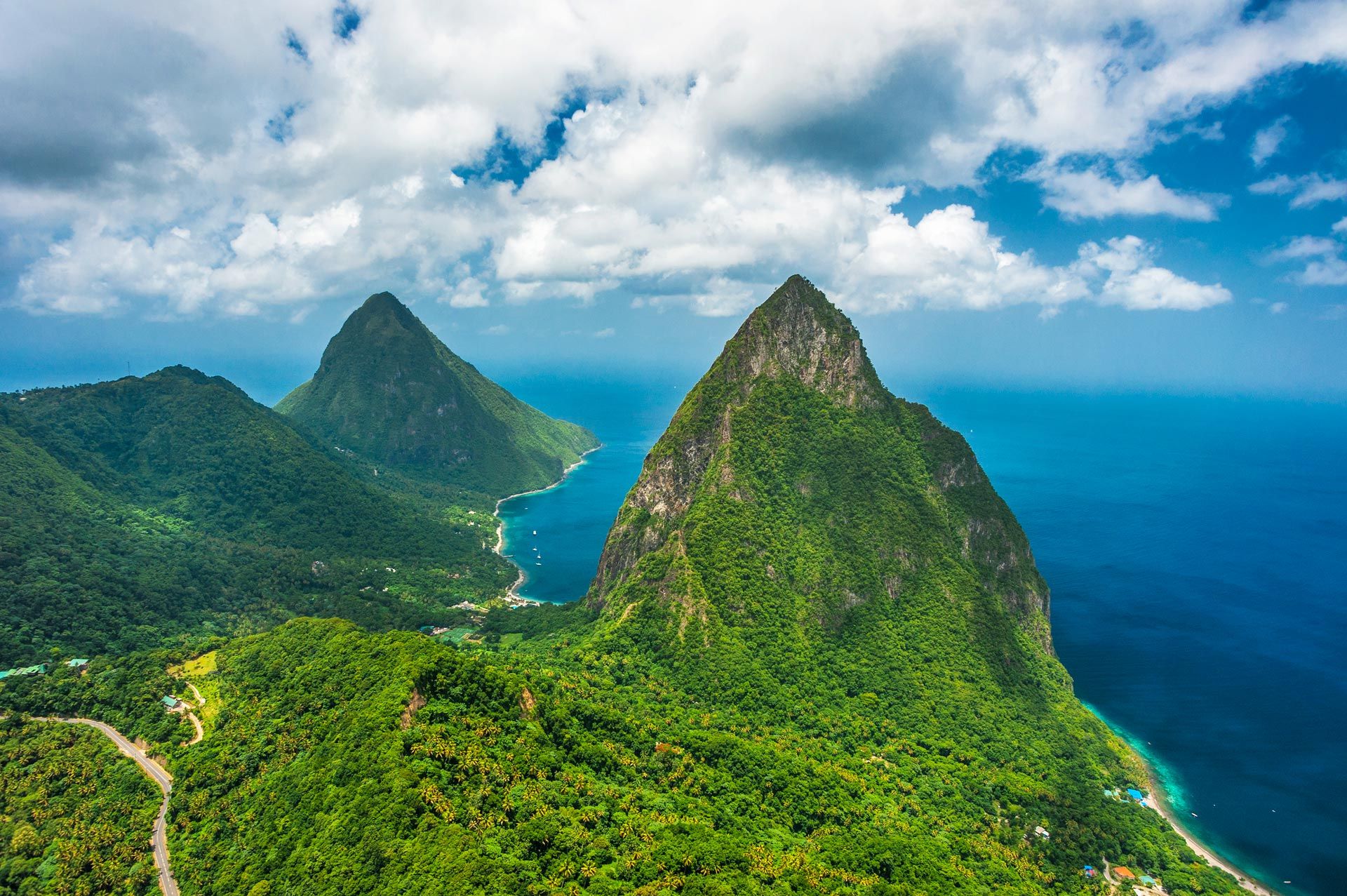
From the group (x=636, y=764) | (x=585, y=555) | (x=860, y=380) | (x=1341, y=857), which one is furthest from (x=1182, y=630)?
(x=585, y=555)

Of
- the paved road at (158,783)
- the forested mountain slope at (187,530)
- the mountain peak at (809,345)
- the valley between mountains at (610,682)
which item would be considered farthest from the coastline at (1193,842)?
the forested mountain slope at (187,530)

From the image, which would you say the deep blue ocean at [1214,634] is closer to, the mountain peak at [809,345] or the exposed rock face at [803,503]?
the exposed rock face at [803,503]

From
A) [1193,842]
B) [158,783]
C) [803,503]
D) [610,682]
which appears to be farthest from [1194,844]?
[158,783]

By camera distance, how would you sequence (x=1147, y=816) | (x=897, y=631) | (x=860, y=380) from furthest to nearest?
→ (x=860, y=380), (x=897, y=631), (x=1147, y=816)

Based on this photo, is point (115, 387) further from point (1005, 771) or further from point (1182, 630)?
point (1182, 630)

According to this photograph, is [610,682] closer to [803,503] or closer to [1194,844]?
[803,503]

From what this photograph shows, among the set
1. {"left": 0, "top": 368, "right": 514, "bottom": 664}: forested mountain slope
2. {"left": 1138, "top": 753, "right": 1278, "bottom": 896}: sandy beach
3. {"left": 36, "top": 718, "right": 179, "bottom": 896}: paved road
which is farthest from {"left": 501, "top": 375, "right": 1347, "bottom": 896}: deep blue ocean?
{"left": 36, "top": 718, "right": 179, "bottom": 896}: paved road
